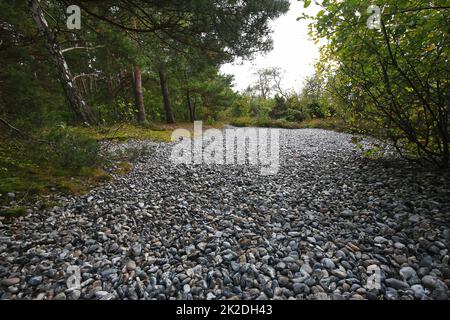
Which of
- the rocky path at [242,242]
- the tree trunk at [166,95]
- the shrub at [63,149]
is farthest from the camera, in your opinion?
the tree trunk at [166,95]

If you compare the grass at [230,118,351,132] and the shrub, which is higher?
the grass at [230,118,351,132]

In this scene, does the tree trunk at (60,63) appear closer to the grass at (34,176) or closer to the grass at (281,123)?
the grass at (34,176)

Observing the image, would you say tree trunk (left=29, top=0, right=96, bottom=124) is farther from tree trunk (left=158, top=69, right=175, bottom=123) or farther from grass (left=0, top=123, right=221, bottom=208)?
tree trunk (left=158, top=69, right=175, bottom=123)

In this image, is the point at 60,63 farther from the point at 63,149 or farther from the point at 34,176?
the point at 63,149

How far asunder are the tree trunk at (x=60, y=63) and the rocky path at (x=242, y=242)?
339 centimetres

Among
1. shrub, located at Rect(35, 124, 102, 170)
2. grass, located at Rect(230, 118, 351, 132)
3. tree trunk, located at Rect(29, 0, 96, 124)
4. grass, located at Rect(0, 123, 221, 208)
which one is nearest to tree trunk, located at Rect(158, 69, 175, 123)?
grass, located at Rect(230, 118, 351, 132)

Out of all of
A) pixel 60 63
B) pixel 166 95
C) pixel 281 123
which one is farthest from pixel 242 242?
pixel 281 123

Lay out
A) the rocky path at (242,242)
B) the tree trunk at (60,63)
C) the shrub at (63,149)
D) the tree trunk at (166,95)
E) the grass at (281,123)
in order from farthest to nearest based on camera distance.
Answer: the grass at (281,123)
the tree trunk at (166,95)
the tree trunk at (60,63)
the shrub at (63,149)
the rocky path at (242,242)

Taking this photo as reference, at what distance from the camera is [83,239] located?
6.98 feet

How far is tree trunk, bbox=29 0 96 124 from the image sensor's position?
4.76 meters

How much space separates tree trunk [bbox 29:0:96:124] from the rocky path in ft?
11.1

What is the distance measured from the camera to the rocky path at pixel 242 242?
1556mm

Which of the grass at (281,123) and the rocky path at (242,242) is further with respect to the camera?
the grass at (281,123)

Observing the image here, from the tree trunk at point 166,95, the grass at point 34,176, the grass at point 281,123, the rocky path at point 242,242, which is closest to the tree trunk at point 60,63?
the grass at point 34,176
